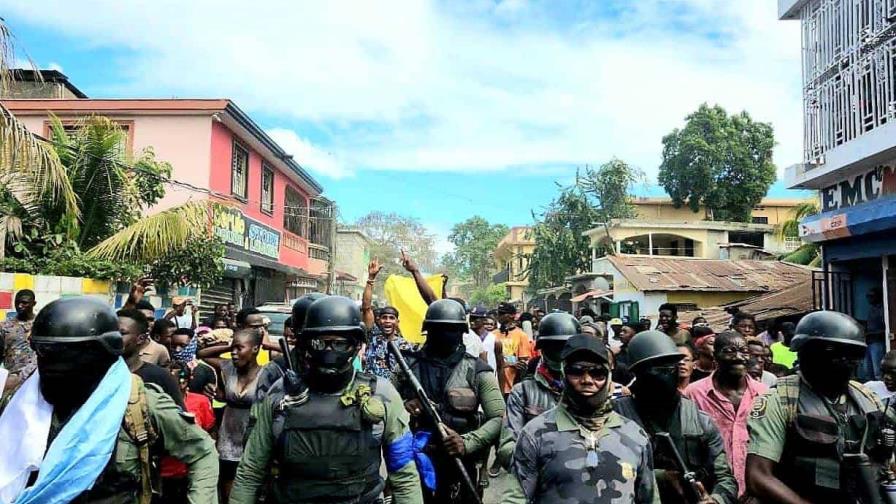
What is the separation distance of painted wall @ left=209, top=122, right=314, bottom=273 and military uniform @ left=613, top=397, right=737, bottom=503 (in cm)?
1612

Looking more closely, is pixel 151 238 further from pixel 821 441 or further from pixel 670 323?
pixel 821 441

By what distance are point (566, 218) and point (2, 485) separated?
111 ft

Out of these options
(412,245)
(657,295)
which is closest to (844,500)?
(657,295)

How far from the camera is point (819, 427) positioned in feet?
8.79

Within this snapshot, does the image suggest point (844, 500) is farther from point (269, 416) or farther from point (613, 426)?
point (269, 416)

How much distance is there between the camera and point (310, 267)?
29.1m

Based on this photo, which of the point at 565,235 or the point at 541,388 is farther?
the point at 565,235

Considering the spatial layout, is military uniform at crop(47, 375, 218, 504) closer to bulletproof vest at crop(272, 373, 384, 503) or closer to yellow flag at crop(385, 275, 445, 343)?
bulletproof vest at crop(272, 373, 384, 503)

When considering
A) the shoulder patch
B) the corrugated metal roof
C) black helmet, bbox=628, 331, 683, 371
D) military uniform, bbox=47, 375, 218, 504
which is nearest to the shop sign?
the corrugated metal roof

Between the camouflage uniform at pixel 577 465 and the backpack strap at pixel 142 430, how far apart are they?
130cm

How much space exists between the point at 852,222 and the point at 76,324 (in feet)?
38.4

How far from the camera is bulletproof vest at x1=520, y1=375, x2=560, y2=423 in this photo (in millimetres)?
4113

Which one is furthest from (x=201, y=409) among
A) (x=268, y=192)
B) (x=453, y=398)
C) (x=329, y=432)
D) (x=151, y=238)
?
(x=268, y=192)

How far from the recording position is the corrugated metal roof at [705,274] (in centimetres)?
2092
